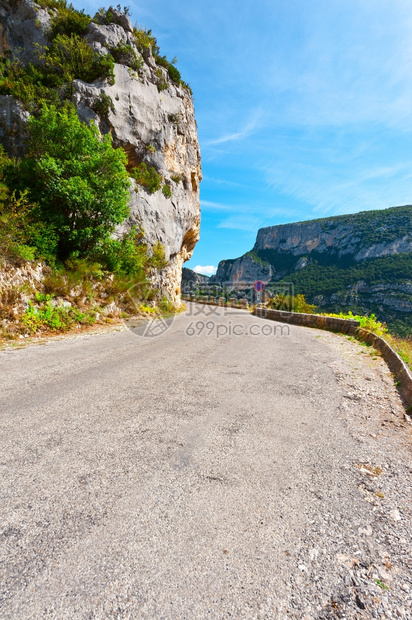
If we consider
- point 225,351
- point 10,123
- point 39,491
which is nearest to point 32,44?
point 10,123

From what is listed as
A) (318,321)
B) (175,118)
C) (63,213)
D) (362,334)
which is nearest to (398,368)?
(362,334)

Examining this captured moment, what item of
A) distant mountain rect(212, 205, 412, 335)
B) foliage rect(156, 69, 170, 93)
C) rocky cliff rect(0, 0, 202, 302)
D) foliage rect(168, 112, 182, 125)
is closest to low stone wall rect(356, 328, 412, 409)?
rocky cliff rect(0, 0, 202, 302)

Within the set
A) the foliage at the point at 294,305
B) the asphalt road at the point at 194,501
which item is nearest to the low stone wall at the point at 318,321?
the foliage at the point at 294,305

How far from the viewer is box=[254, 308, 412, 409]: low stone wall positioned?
15.1ft

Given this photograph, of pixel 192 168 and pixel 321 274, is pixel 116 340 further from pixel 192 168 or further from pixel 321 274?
pixel 321 274

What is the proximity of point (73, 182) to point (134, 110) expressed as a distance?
40.6 feet

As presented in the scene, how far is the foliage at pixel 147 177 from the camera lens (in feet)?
57.0

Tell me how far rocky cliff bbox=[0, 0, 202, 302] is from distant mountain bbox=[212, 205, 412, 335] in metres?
47.0

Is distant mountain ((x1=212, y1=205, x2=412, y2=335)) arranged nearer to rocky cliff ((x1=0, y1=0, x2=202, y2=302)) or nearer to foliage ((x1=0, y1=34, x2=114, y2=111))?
rocky cliff ((x1=0, y1=0, x2=202, y2=302))

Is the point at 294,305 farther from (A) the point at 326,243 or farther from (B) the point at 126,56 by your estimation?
(A) the point at 326,243

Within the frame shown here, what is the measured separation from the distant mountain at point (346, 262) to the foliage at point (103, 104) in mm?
53365

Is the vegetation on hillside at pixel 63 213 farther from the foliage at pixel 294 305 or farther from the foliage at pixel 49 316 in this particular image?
the foliage at pixel 294 305

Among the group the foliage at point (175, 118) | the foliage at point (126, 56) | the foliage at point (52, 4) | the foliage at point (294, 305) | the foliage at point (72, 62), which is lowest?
the foliage at point (294, 305)

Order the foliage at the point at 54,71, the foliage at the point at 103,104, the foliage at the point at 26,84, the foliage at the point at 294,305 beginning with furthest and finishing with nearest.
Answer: the foliage at the point at 294,305, the foliage at the point at 103,104, the foliage at the point at 54,71, the foliage at the point at 26,84
